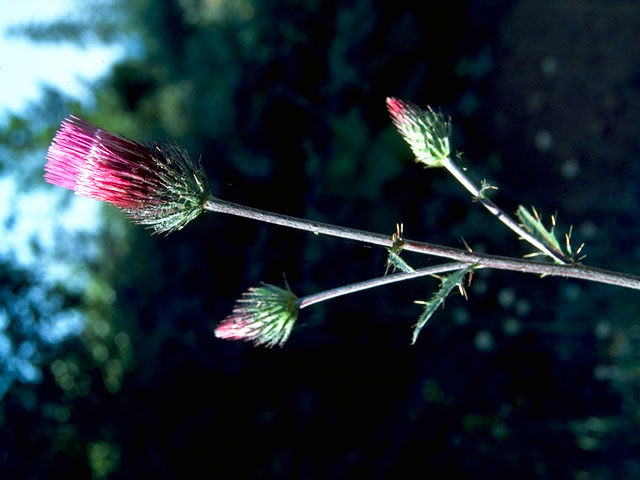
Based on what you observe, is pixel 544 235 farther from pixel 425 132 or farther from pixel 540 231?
pixel 425 132

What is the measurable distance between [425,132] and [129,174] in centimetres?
73

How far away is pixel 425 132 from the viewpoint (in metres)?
1.50

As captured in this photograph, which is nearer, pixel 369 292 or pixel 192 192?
pixel 192 192

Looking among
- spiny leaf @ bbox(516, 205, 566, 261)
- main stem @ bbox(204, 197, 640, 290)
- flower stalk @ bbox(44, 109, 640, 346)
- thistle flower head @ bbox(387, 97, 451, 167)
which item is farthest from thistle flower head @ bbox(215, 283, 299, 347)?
spiny leaf @ bbox(516, 205, 566, 261)

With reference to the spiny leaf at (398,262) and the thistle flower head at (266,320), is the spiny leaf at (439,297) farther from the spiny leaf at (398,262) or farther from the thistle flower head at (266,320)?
the thistle flower head at (266,320)

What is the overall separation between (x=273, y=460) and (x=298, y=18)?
→ 3.31 metres

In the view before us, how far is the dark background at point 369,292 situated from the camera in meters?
4.06

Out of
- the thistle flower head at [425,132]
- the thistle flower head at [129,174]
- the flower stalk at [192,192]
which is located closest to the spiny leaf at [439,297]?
the flower stalk at [192,192]

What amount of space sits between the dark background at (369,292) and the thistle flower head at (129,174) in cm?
257

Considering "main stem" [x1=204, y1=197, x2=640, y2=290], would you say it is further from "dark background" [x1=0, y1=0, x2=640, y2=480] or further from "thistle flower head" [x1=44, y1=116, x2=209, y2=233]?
"dark background" [x1=0, y1=0, x2=640, y2=480]

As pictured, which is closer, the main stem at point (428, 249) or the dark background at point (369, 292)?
the main stem at point (428, 249)

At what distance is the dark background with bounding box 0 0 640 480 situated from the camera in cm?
406

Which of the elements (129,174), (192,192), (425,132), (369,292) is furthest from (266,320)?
(369,292)

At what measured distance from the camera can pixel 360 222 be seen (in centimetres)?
447
